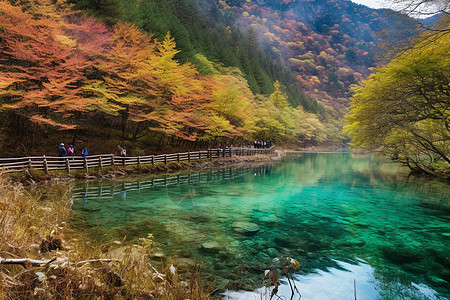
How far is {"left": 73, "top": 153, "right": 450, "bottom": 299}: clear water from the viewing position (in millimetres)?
5672

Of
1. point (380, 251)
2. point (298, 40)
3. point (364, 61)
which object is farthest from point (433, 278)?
point (364, 61)

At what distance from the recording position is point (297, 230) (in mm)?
8672

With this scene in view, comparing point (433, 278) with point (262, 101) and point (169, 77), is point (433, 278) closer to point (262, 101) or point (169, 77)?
point (169, 77)

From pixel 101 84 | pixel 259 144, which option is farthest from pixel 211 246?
pixel 259 144

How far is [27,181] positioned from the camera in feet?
44.9

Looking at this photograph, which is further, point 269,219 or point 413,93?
point 413,93

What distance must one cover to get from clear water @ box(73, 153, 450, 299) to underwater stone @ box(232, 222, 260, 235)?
0.21 meters

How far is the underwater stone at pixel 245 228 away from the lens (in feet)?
27.2

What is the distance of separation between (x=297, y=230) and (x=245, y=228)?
5.76 ft

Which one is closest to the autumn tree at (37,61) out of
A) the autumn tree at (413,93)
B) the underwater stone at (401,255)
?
the underwater stone at (401,255)

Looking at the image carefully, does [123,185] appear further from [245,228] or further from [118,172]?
[245,228]

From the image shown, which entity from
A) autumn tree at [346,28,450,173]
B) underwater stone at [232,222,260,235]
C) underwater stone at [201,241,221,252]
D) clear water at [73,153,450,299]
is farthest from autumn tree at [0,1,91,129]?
autumn tree at [346,28,450,173]

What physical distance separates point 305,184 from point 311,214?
26.9ft

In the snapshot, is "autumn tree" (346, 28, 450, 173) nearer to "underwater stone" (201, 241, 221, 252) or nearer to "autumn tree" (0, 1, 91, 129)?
"underwater stone" (201, 241, 221, 252)
